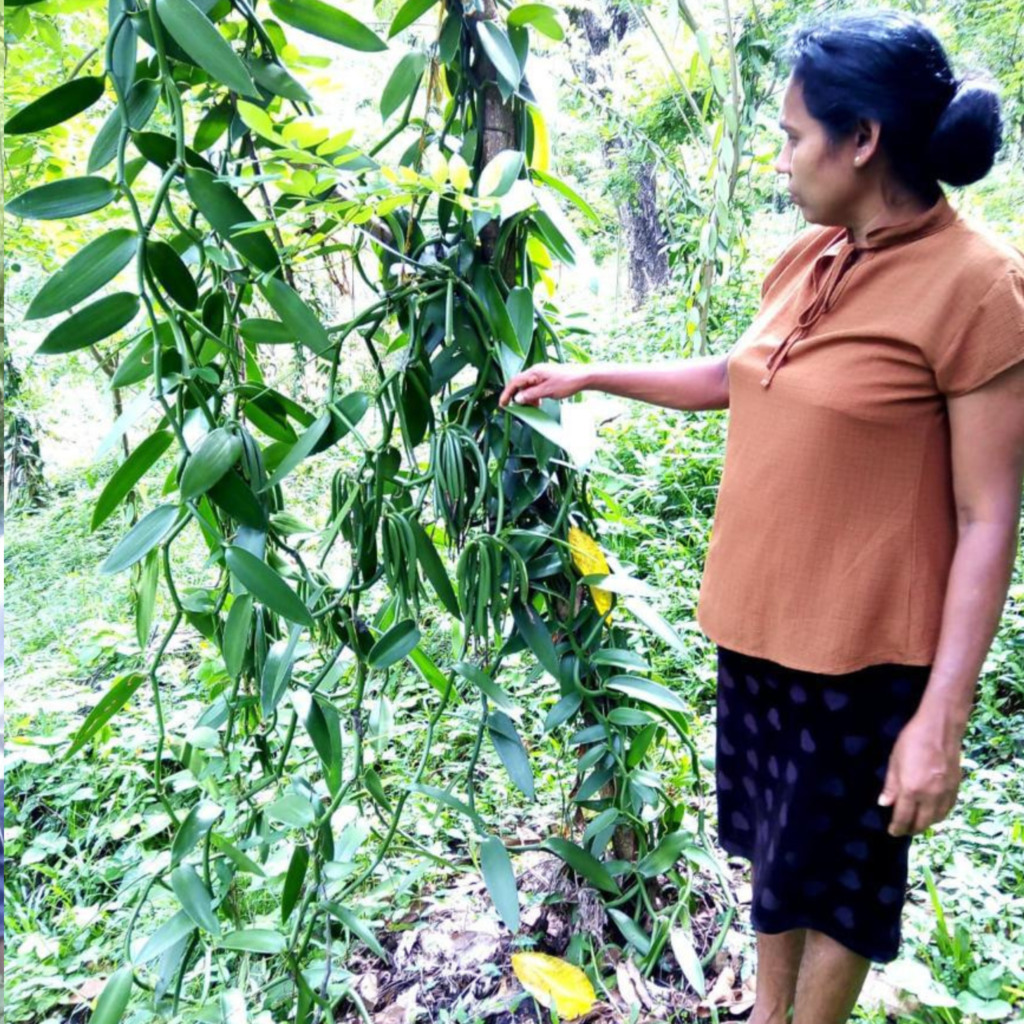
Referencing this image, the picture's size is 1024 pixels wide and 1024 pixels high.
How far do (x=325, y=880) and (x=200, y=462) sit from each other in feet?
1.60

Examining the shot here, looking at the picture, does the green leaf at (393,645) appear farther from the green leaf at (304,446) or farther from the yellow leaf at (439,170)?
the yellow leaf at (439,170)

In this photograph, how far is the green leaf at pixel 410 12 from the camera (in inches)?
30.5

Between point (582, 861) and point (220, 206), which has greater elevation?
point (220, 206)

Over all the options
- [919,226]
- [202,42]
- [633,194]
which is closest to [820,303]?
[919,226]

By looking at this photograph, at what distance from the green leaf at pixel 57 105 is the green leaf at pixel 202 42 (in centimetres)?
Answer: 9

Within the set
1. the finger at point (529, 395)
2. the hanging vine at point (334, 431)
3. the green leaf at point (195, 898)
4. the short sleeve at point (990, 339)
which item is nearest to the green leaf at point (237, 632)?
the hanging vine at point (334, 431)

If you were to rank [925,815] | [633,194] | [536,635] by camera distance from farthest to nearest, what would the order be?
[633,194] → [536,635] → [925,815]

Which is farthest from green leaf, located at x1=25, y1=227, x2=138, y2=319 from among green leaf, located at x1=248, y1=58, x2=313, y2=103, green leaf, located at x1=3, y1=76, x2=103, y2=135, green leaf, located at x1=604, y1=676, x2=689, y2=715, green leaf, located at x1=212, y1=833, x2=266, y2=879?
green leaf, located at x1=604, y1=676, x2=689, y2=715

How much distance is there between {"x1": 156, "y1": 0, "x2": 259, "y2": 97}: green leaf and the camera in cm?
63

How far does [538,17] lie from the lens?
80 cm

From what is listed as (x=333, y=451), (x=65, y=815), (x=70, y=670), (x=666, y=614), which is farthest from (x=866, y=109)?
(x=333, y=451)

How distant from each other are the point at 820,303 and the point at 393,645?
521 mm

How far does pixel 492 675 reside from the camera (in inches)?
37.4

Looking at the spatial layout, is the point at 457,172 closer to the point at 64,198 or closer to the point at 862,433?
the point at 64,198
